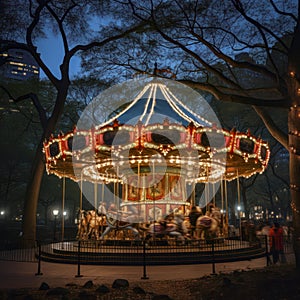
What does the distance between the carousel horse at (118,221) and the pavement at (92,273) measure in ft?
12.5

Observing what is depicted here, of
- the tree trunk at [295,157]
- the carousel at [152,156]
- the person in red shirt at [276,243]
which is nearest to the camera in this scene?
the tree trunk at [295,157]

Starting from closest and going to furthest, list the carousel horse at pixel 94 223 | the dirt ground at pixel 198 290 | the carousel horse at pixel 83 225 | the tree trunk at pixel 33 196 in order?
the dirt ground at pixel 198 290
the carousel horse at pixel 94 223
the carousel horse at pixel 83 225
the tree trunk at pixel 33 196

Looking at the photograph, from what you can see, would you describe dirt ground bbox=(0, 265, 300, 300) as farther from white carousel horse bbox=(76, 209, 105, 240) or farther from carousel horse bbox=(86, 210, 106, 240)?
white carousel horse bbox=(76, 209, 105, 240)

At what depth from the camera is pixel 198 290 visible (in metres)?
8.73

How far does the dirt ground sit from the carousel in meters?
6.77

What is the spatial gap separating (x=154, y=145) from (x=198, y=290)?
7.77m

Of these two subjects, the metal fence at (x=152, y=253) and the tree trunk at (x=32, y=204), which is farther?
the tree trunk at (x=32, y=204)

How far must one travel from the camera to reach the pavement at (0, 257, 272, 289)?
10.2 metres

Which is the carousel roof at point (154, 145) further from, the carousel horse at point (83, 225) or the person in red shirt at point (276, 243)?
the person in red shirt at point (276, 243)

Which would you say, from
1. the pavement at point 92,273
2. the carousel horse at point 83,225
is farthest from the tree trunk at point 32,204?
the pavement at point 92,273

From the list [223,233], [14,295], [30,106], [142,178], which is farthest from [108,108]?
[14,295]

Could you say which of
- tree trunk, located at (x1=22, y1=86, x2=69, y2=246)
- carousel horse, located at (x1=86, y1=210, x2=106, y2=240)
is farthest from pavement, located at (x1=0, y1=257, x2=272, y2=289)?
tree trunk, located at (x1=22, y1=86, x2=69, y2=246)

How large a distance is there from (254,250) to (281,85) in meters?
7.05

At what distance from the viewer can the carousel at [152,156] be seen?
1532 centimetres
